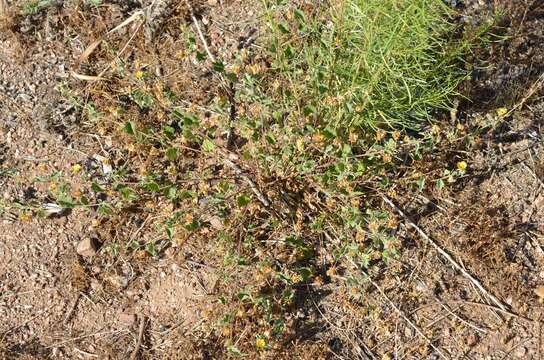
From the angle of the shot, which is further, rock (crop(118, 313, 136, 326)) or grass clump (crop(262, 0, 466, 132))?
rock (crop(118, 313, 136, 326))

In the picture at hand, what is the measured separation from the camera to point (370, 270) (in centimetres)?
Result: 351

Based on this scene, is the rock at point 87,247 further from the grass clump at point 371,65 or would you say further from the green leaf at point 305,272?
the grass clump at point 371,65

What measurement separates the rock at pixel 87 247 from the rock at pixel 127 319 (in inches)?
14.7

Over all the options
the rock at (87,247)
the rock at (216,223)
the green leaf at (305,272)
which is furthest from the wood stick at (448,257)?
the rock at (87,247)

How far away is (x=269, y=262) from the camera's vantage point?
11.0ft

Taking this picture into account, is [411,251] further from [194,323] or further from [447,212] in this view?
[194,323]

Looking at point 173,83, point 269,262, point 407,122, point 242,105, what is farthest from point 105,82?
point 407,122

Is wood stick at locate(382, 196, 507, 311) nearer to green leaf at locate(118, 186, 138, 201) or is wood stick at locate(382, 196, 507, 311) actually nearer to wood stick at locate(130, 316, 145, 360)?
green leaf at locate(118, 186, 138, 201)

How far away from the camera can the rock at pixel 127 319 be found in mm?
3533

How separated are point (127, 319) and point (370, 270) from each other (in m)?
1.29

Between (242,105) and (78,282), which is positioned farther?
(242,105)

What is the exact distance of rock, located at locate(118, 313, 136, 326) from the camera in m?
3.53

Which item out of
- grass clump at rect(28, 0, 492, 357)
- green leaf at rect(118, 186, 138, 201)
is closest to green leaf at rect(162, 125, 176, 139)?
grass clump at rect(28, 0, 492, 357)

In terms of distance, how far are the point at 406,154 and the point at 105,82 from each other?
5.81ft
